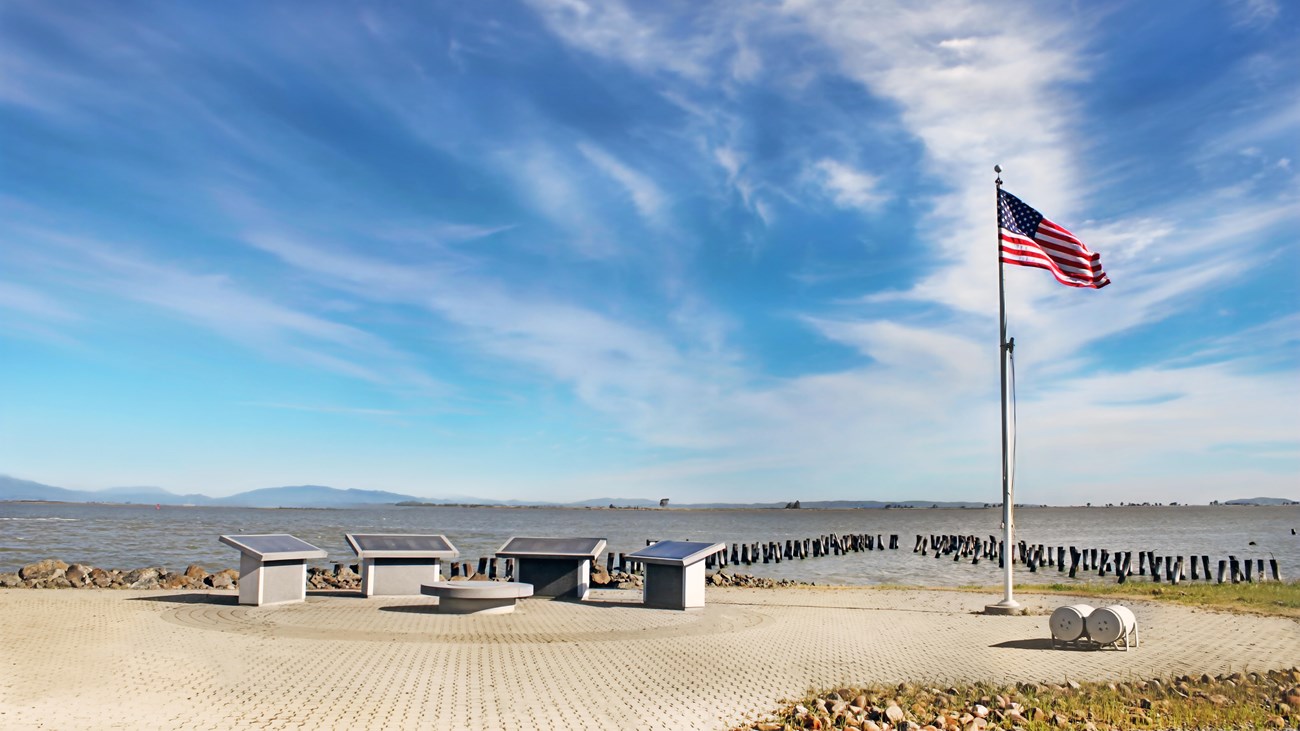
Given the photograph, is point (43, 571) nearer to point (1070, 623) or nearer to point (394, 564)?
point (394, 564)

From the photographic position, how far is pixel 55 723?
8.80m

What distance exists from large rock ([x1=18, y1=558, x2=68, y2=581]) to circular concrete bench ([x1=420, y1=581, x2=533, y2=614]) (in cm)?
1399

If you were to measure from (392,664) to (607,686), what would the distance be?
9.92 feet

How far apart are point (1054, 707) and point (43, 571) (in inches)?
1056

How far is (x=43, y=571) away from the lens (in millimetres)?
25547

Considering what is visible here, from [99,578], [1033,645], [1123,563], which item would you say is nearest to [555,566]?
[1033,645]

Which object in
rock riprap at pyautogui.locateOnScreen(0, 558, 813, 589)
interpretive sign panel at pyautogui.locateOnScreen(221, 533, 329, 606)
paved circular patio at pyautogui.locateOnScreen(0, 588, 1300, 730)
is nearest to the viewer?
paved circular patio at pyautogui.locateOnScreen(0, 588, 1300, 730)

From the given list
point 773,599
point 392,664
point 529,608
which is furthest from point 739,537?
point 392,664

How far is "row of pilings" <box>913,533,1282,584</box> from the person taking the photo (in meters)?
38.0

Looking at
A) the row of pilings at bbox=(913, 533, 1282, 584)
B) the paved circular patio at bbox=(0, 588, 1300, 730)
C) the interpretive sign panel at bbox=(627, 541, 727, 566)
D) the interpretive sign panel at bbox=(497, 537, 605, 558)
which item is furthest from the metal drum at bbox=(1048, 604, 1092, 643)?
the row of pilings at bbox=(913, 533, 1282, 584)

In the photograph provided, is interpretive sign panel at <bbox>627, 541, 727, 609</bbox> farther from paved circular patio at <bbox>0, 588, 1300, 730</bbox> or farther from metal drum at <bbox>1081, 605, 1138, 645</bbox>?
metal drum at <bbox>1081, 605, 1138, 645</bbox>

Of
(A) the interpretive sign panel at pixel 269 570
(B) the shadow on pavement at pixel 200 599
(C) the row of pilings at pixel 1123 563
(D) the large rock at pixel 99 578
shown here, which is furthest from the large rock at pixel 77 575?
(C) the row of pilings at pixel 1123 563

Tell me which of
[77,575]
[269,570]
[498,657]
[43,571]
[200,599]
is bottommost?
[43,571]

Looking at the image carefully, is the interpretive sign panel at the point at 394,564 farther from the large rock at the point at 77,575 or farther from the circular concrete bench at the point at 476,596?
the large rock at the point at 77,575
